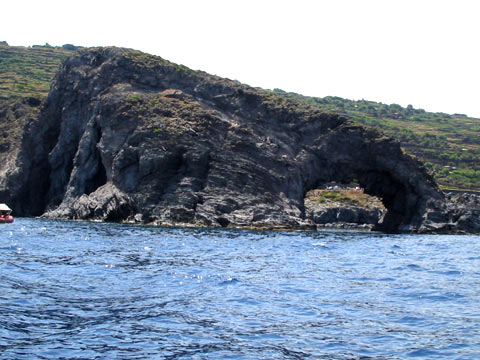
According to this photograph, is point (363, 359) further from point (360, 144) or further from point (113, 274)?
point (360, 144)

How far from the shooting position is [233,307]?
20328mm

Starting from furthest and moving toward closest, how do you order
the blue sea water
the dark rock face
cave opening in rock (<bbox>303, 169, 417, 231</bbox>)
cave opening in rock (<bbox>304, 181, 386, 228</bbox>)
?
cave opening in rock (<bbox>304, 181, 386, 228</bbox>) < cave opening in rock (<bbox>303, 169, 417, 231</bbox>) < the dark rock face < the blue sea water

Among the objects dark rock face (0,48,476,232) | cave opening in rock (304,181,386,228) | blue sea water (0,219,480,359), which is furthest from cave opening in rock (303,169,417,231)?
blue sea water (0,219,480,359)

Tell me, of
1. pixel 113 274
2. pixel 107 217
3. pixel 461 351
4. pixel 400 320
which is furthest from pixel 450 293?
pixel 107 217

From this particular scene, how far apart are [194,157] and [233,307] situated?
67.5 meters

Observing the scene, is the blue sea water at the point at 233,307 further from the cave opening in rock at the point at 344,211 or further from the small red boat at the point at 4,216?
the cave opening in rock at the point at 344,211

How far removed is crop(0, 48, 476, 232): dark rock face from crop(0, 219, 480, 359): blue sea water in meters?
49.3

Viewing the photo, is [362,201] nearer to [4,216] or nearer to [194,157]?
[194,157]

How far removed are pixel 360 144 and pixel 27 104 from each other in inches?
2830

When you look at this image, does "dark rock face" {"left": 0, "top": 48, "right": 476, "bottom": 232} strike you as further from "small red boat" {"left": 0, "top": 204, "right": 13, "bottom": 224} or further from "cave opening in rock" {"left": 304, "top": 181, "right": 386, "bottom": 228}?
"cave opening in rock" {"left": 304, "top": 181, "right": 386, "bottom": 228}

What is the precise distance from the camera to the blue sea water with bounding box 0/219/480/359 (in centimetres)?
1516

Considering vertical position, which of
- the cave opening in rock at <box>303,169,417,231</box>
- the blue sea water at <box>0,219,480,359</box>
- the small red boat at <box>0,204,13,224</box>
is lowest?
the small red boat at <box>0,204,13,224</box>

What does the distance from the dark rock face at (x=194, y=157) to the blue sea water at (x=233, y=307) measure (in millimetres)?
49292

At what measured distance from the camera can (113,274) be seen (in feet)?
90.4
